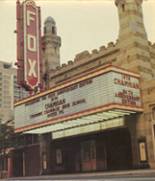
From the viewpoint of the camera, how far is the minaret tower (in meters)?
27.3

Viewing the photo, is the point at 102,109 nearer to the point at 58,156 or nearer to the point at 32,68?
the point at 58,156

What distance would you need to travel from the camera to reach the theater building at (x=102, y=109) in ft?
82.6

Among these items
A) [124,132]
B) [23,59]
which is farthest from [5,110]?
[124,132]

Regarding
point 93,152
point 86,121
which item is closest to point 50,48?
point 86,121

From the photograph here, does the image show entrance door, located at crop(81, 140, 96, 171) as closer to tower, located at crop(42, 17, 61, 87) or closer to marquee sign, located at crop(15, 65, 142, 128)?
marquee sign, located at crop(15, 65, 142, 128)

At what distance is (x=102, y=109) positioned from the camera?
80.5 feet

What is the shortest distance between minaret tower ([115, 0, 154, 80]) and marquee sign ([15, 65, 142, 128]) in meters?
1.40

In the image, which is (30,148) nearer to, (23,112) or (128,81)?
(23,112)

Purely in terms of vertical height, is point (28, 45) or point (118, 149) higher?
point (28, 45)

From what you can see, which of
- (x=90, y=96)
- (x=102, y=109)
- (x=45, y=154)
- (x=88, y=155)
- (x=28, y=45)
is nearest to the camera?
(x=102, y=109)

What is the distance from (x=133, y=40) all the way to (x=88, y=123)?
6797 millimetres

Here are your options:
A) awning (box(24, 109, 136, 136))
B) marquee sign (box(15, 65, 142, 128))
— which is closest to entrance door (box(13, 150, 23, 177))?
awning (box(24, 109, 136, 136))

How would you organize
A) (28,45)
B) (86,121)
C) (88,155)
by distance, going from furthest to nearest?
(28,45) < (88,155) < (86,121)

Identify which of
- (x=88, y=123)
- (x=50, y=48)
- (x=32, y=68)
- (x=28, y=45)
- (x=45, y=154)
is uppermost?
(x=50, y=48)
